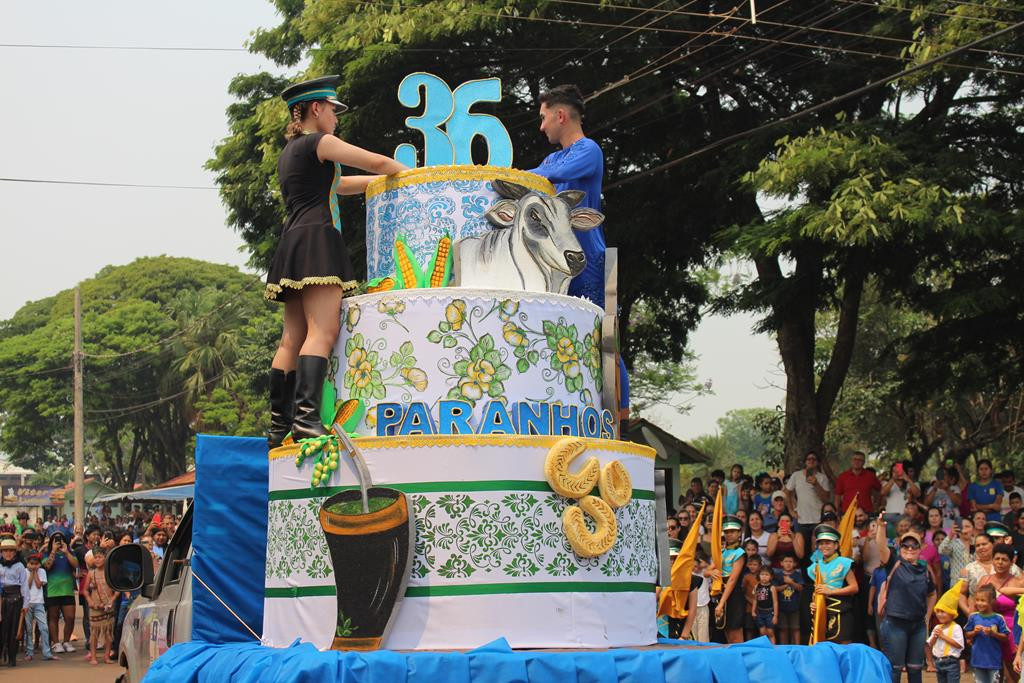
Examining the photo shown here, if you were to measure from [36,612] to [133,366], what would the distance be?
4697 centimetres

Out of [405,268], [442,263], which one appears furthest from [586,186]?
[405,268]

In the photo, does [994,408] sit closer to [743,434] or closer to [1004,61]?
[1004,61]

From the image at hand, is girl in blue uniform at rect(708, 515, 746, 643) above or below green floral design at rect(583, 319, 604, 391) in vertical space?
below

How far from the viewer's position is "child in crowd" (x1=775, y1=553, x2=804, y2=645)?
15109mm

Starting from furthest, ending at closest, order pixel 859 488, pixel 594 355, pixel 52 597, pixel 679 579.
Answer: pixel 52 597 < pixel 859 488 < pixel 679 579 < pixel 594 355

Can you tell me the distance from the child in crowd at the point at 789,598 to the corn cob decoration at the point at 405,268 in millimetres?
8918

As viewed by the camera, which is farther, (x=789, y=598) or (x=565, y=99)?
(x=789, y=598)

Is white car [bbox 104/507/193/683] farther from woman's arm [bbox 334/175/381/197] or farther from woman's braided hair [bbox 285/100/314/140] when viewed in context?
woman's braided hair [bbox 285/100/314/140]

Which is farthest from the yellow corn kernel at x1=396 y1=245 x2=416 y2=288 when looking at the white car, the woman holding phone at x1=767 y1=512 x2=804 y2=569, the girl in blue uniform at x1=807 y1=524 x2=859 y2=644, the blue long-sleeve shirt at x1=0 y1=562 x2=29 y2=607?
the blue long-sleeve shirt at x1=0 y1=562 x2=29 y2=607

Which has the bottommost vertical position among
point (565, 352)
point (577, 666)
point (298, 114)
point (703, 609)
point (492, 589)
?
point (703, 609)

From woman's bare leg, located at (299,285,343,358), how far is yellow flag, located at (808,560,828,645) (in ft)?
29.0

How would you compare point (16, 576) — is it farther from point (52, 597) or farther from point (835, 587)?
point (835, 587)

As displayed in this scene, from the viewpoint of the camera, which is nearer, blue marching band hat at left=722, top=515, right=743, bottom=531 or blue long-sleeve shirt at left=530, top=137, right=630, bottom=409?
blue long-sleeve shirt at left=530, top=137, right=630, bottom=409

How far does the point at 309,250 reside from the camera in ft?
24.4
